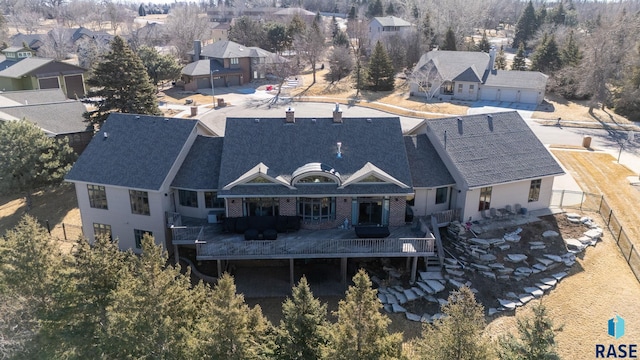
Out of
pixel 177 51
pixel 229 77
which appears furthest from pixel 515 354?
pixel 177 51

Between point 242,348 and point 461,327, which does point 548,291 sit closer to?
point 461,327

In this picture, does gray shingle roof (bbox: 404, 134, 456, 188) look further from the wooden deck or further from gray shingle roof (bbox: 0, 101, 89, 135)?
gray shingle roof (bbox: 0, 101, 89, 135)

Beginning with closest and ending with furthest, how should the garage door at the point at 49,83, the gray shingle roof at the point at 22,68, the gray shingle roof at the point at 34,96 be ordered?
the gray shingle roof at the point at 34,96 < the gray shingle roof at the point at 22,68 < the garage door at the point at 49,83

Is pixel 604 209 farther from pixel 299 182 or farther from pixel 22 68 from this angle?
pixel 22 68

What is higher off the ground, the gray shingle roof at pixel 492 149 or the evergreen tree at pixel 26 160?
the gray shingle roof at pixel 492 149

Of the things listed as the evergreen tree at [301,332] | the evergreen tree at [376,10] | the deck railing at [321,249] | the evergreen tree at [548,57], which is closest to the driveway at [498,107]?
the evergreen tree at [548,57]

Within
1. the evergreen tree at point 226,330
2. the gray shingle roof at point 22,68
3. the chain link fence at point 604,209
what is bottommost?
the chain link fence at point 604,209

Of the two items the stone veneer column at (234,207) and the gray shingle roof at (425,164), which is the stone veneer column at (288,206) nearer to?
the stone veneer column at (234,207)

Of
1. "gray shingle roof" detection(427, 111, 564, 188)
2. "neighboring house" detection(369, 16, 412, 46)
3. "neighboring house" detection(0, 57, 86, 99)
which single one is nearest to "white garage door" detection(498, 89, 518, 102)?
"neighboring house" detection(369, 16, 412, 46)
